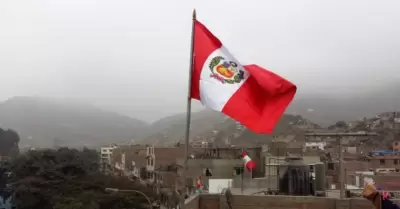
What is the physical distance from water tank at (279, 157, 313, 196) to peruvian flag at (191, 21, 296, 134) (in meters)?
12.0

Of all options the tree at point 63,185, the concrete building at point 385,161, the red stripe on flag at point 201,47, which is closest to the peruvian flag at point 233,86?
the red stripe on flag at point 201,47

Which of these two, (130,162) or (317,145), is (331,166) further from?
(130,162)

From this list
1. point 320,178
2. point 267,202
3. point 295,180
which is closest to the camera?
point 267,202

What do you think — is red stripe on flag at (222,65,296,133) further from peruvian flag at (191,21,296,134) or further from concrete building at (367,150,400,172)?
concrete building at (367,150,400,172)

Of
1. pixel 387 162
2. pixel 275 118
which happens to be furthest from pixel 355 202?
pixel 387 162

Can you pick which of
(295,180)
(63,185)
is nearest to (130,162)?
(63,185)

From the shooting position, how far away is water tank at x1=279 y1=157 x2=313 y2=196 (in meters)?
19.9

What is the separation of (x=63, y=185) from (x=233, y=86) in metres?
54.3

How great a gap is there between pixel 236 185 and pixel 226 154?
21.5m

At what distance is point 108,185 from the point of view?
192 feet

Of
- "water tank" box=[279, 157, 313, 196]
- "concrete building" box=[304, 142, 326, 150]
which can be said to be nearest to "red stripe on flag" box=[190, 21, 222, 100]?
"water tank" box=[279, 157, 313, 196]

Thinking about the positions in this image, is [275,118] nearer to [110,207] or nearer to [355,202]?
[355,202]

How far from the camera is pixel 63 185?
58781 millimetres

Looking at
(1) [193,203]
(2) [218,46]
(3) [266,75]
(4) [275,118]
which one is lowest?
(1) [193,203]
